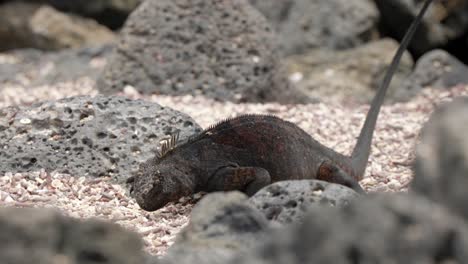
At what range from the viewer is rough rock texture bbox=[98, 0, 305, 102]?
7863 millimetres

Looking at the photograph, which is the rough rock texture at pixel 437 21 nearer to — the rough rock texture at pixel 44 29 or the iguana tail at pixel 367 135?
the iguana tail at pixel 367 135

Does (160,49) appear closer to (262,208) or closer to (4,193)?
(4,193)

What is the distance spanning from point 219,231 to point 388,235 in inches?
28.7

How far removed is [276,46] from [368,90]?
6.58 feet

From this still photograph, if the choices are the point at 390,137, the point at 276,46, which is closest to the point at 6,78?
the point at 276,46

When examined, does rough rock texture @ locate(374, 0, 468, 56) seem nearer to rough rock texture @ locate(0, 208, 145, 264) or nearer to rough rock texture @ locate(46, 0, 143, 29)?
rough rock texture @ locate(46, 0, 143, 29)

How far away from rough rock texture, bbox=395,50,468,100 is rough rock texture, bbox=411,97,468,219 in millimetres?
6433

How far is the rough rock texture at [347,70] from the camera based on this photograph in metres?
9.77

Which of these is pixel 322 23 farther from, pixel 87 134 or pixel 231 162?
pixel 231 162

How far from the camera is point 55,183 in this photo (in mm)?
4691

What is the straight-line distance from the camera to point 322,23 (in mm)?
10523

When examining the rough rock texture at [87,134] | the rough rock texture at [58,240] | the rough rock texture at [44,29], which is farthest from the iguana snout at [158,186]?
the rough rock texture at [44,29]

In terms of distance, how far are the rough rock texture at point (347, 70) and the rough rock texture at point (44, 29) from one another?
3278mm

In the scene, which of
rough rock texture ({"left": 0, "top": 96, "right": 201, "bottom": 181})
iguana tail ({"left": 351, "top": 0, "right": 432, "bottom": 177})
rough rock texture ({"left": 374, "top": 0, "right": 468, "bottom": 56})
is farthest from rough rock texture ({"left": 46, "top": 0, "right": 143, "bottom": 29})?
rough rock texture ({"left": 0, "top": 96, "right": 201, "bottom": 181})
